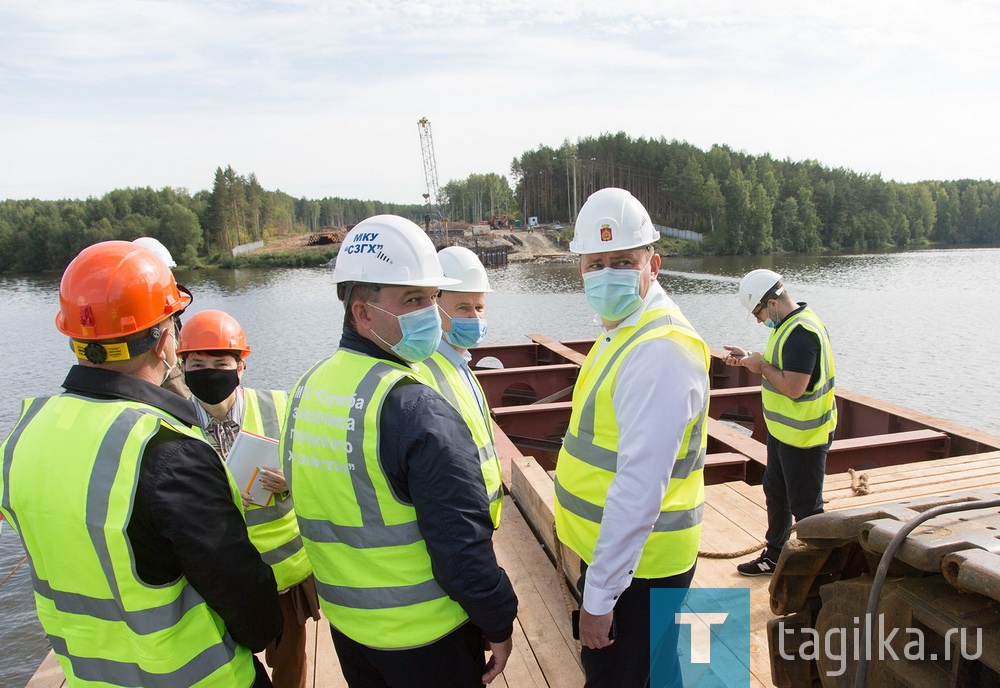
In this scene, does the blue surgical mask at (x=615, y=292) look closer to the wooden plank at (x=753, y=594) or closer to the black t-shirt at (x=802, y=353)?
the wooden plank at (x=753, y=594)

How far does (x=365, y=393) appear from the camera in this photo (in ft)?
5.52

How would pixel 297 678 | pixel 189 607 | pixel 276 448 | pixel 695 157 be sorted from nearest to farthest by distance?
1. pixel 189 607
2. pixel 276 448
3. pixel 297 678
4. pixel 695 157

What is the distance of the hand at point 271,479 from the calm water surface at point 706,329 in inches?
277

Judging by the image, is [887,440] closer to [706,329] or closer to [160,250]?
[160,250]

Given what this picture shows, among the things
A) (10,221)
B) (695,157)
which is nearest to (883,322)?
(695,157)

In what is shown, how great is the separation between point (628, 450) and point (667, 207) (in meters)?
97.1

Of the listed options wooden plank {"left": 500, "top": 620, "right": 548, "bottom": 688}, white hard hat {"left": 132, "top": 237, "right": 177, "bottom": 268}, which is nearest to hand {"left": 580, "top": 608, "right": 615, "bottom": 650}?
wooden plank {"left": 500, "top": 620, "right": 548, "bottom": 688}

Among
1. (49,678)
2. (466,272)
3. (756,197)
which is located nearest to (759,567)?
(466,272)

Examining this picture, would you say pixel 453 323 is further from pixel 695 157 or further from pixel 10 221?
pixel 10 221

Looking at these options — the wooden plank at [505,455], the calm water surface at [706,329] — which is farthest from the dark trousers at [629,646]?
the calm water surface at [706,329]

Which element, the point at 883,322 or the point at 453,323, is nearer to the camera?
the point at 453,323

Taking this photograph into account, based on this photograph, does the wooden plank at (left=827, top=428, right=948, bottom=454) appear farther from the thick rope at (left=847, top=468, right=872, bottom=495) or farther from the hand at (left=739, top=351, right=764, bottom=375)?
the hand at (left=739, top=351, right=764, bottom=375)

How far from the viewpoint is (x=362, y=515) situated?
1688 millimetres

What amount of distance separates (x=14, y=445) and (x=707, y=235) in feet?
279
